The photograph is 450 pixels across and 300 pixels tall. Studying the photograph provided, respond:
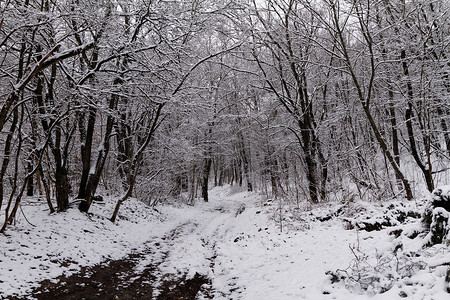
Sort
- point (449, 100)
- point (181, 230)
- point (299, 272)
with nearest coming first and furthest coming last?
point (299, 272), point (449, 100), point (181, 230)

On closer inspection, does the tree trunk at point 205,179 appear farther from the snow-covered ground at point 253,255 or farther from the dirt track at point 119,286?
the dirt track at point 119,286

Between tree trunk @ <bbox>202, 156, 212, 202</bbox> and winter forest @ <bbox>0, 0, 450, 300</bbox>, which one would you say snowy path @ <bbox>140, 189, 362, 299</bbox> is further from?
tree trunk @ <bbox>202, 156, 212, 202</bbox>

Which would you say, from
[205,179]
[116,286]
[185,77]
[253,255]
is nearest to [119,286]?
[116,286]

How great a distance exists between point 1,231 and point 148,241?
13.7 ft

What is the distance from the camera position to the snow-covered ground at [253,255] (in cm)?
396

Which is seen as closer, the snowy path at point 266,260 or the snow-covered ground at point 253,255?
the snow-covered ground at point 253,255

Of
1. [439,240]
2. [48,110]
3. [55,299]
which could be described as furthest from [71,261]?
[439,240]

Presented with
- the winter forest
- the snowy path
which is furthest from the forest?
the snowy path

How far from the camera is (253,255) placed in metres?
6.87

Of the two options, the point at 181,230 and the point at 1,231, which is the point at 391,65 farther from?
the point at 1,231

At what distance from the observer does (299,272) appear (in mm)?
5254

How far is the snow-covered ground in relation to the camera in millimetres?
3959

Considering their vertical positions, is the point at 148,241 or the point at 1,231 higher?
the point at 1,231

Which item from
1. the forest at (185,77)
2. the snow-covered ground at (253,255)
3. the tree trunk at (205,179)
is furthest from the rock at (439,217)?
the tree trunk at (205,179)
